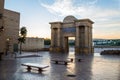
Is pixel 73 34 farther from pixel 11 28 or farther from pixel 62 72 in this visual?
pixel 62 72

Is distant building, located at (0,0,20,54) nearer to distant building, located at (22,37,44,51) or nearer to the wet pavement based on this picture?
distant building, located at (22,37,44,51)

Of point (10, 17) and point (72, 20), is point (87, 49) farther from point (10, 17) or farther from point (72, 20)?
point (10, 17)

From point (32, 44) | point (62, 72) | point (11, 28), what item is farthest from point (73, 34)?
point (62, 72)

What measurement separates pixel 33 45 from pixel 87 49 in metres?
25.6

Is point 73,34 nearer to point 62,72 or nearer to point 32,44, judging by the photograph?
point 32,44

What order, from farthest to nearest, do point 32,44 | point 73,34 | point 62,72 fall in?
point 32,44
point 73,34
point 62,72

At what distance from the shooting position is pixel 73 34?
175 ft

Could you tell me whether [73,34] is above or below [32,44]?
above

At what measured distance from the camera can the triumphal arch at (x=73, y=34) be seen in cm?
4988

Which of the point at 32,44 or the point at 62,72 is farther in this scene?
the point at 32,44

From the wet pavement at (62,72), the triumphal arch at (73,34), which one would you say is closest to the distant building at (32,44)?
the triumphal arch at (73,34)

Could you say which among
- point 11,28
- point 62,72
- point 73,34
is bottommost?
point 62,72

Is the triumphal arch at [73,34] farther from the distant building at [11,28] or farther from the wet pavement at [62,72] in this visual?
the wet pavement at [62,72]

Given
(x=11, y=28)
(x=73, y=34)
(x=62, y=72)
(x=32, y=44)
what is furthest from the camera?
(x=32, y=44)
